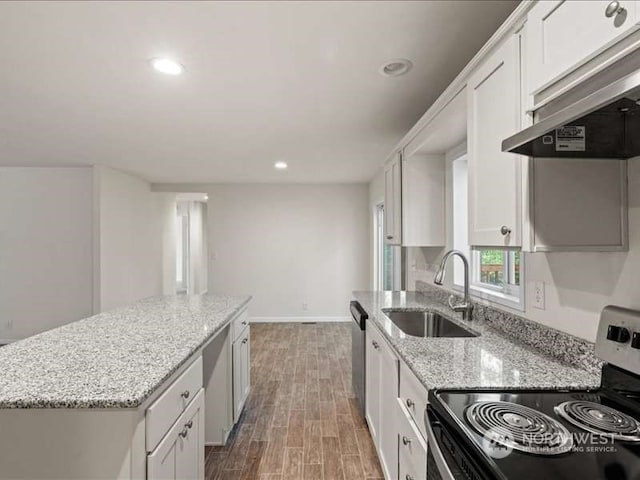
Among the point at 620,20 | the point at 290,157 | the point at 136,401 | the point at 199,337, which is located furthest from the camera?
the point at 290,157

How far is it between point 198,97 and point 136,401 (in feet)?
6.66

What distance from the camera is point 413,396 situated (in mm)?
1332

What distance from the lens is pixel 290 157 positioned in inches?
161

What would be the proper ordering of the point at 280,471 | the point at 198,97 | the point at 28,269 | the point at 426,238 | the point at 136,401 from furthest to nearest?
the point at 28,269 → the point at 426,238 → the point at 198,97 → the point at 280,471 → the point at 136,401

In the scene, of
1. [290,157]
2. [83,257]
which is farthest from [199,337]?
[83,257]

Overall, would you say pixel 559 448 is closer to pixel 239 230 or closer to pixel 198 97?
pixel 198 97

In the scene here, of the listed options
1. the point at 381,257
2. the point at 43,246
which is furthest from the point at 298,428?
the point at 43,246

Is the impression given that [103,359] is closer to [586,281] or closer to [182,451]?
[182,451]

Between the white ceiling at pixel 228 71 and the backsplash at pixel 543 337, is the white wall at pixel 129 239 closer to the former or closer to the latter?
the white ceiling at pixel 228 71

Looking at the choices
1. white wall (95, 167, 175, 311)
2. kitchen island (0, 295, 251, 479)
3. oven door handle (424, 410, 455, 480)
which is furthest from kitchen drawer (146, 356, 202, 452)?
white wall (95, 167, 175, 311)

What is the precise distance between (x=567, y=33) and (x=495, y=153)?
434 mm

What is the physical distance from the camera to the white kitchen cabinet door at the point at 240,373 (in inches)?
94.3

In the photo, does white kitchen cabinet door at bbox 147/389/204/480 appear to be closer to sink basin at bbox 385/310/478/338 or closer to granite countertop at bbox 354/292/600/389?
granite countertop at bbox 354/292/600/389

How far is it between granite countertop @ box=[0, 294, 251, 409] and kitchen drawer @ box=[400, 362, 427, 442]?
91cm
